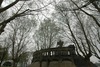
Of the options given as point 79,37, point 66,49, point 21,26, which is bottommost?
point 66,49

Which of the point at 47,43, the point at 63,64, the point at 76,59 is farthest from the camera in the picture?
the point at 47,43

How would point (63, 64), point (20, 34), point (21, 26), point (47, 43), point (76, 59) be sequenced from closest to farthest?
point (63, 64) → point (76, 59) → point (21, 26) → point (20, 34) → point (47, 43)

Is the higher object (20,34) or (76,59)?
(20,34)

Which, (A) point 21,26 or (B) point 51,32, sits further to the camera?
(B) point 51,32

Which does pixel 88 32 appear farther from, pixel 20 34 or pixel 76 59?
pixel 20 34

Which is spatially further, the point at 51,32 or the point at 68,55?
the point at 51,32

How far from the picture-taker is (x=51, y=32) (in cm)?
3434

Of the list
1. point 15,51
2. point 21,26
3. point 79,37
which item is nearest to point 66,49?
point 79,37

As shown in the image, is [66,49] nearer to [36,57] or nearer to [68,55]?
[68,55]

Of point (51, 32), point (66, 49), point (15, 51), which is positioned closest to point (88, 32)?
point (66, 49)

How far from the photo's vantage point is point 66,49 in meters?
27.3

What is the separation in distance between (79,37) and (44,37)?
10.8 metres

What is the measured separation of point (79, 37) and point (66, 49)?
3028mm

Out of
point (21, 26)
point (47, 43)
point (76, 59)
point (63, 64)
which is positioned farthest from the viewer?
point (47, 43)
